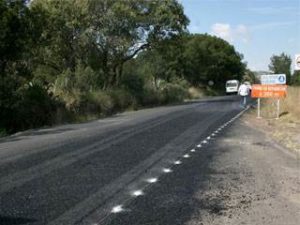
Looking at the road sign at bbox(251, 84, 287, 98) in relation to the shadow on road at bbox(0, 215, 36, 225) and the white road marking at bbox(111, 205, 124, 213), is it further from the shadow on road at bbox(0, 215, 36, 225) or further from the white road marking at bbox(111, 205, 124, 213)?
the shadow on road at bbox(0, 215, 36, 225)

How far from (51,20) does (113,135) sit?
2403 centimetres

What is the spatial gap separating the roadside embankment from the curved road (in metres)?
2.62

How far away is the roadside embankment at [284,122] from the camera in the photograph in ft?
63.7

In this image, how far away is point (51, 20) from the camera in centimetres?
4212

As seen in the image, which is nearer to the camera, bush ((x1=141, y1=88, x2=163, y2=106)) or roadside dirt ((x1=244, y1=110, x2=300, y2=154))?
roadside dirt ((x1=244, y1=110, x2=300, y2=154))

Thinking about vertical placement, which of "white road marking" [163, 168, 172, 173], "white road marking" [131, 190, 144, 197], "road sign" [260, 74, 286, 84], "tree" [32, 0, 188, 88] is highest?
"tree" [32, 0, 188, 88]

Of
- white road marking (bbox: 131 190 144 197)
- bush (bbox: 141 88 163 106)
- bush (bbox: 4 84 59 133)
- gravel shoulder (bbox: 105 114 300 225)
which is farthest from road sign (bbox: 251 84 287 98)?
white road marking (bbox: 131 190 144 197)

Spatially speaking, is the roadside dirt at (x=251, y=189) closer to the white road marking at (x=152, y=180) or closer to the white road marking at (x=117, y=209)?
the white road marking at (x=152, y=180)

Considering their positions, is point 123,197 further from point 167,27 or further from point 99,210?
point 167,27

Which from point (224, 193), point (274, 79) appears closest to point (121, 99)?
point (274, 79)

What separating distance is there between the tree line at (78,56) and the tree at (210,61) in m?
26.3

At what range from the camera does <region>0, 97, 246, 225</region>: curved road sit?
846cm

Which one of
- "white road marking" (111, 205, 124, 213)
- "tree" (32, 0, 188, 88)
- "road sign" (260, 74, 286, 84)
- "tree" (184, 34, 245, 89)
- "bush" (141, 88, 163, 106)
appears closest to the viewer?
"white road marking" (111, 205, 124, 213)

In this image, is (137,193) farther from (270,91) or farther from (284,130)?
(270,91)
